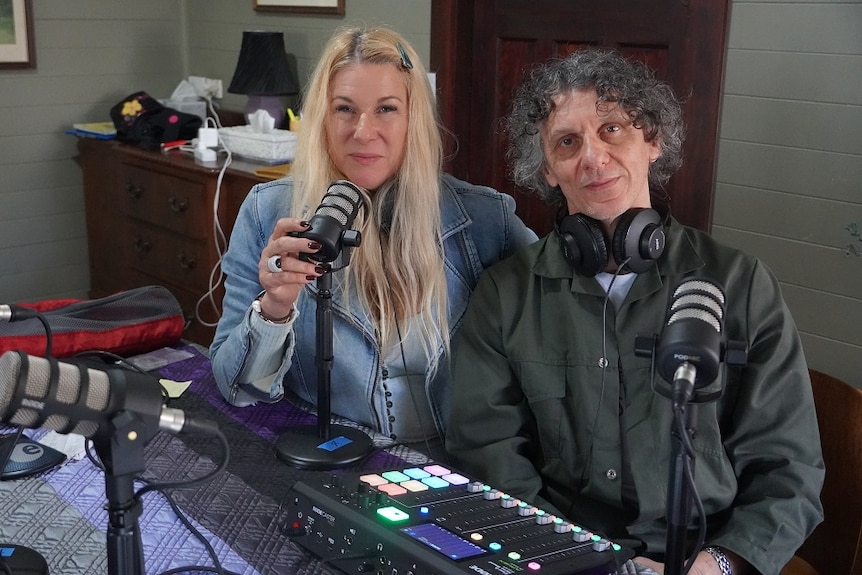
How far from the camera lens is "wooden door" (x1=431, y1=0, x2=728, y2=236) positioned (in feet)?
8.60

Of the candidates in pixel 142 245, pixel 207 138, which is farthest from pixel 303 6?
pixel 142 245

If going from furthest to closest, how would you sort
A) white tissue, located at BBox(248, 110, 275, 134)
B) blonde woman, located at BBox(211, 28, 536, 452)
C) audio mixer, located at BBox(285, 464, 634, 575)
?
white tissue, located at BBox(248, 110, 275, 134) → blonde woman, located at BBox(211, 28, 536, 452) → audio mixer, located at BBox(285, 464, 634, 575)

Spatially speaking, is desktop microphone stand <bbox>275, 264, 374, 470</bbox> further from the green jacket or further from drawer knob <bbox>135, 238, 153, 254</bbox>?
drawer knob <bbox>135, 238, 153, 254</bbox>

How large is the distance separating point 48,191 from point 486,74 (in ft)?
7.19

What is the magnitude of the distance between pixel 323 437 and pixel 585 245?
1.75 feet

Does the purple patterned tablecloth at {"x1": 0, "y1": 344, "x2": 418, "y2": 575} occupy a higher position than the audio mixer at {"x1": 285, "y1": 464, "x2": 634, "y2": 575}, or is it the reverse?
the audio mixer at {"x1": 285, "y1": 464, "x2": 634, "y2": 575}

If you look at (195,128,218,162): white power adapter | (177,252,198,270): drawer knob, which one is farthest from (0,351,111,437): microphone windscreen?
(177,252,198,270): drawer knob

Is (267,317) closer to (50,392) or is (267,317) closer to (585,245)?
(585,245)

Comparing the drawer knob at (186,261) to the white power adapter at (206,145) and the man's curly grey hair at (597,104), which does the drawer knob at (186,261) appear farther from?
the man's curly grey hair at (597,104)

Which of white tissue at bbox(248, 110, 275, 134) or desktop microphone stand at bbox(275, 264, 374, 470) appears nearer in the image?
desktop microphone stand at bbox(275, 264, 374, 470)

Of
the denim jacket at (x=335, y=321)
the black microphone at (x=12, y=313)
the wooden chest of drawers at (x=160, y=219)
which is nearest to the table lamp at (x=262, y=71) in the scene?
the wooden chest of drawers at (x=160, y=219)

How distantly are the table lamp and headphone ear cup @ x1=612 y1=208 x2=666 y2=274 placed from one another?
8.17ft

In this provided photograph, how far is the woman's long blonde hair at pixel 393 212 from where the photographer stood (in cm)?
171

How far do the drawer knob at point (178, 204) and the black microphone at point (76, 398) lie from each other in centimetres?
283
